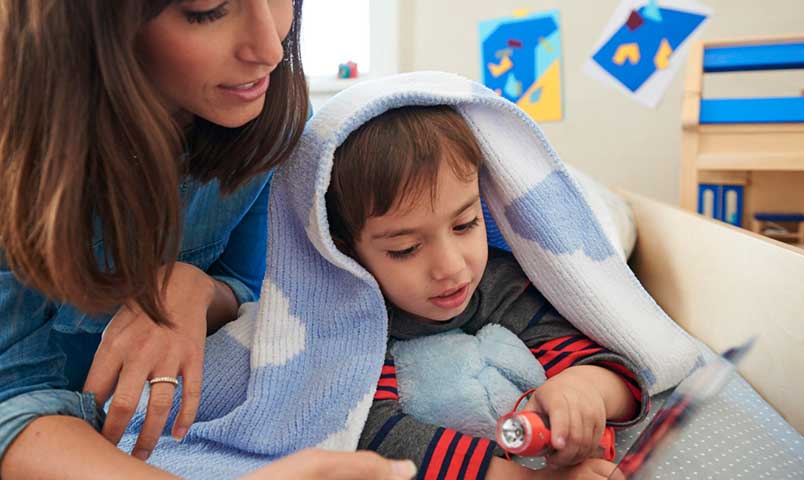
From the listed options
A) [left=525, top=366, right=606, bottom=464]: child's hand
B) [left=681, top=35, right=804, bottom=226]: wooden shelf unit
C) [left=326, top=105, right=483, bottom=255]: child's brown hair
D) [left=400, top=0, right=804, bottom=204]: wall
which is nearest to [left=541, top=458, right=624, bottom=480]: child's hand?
[left=525, top=366, right=606, bottom=464]: child's hand

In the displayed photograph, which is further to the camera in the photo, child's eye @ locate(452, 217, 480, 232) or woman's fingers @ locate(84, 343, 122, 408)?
child's eye @ locate(452, 217, 480, 232)

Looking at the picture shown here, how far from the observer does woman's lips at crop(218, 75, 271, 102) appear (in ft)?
1.92

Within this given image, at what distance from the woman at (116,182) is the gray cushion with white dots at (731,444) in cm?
25

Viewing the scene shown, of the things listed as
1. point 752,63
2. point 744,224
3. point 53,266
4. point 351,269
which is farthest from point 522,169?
point 744,224

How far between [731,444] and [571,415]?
155 mm

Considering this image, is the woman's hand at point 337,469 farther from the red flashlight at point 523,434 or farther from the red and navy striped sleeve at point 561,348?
the red and navy striped sleeve at point 561,348

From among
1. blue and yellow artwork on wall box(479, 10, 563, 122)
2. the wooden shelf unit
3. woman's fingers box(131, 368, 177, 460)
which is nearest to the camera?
woman's fingers box(131, 368, 177, 460)

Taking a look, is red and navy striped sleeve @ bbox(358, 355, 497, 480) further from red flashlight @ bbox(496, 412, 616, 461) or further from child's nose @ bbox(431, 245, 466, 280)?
child's nose @ bbox(431, 245, 466, 280)

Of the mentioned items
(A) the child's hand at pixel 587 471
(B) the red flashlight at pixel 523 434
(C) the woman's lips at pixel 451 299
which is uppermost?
(C) the woman's lips at pixel 451 299

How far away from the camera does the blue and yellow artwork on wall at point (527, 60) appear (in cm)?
186

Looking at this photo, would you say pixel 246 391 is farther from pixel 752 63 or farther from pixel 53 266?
pixel 752 63

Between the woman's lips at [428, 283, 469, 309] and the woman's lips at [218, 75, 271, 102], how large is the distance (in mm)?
259

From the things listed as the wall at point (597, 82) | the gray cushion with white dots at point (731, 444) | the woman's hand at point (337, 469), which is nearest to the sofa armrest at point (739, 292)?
the gray cushion with white dots at point (731, 444)

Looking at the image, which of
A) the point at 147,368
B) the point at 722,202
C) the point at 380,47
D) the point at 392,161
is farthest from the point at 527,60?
the point at 147,368
